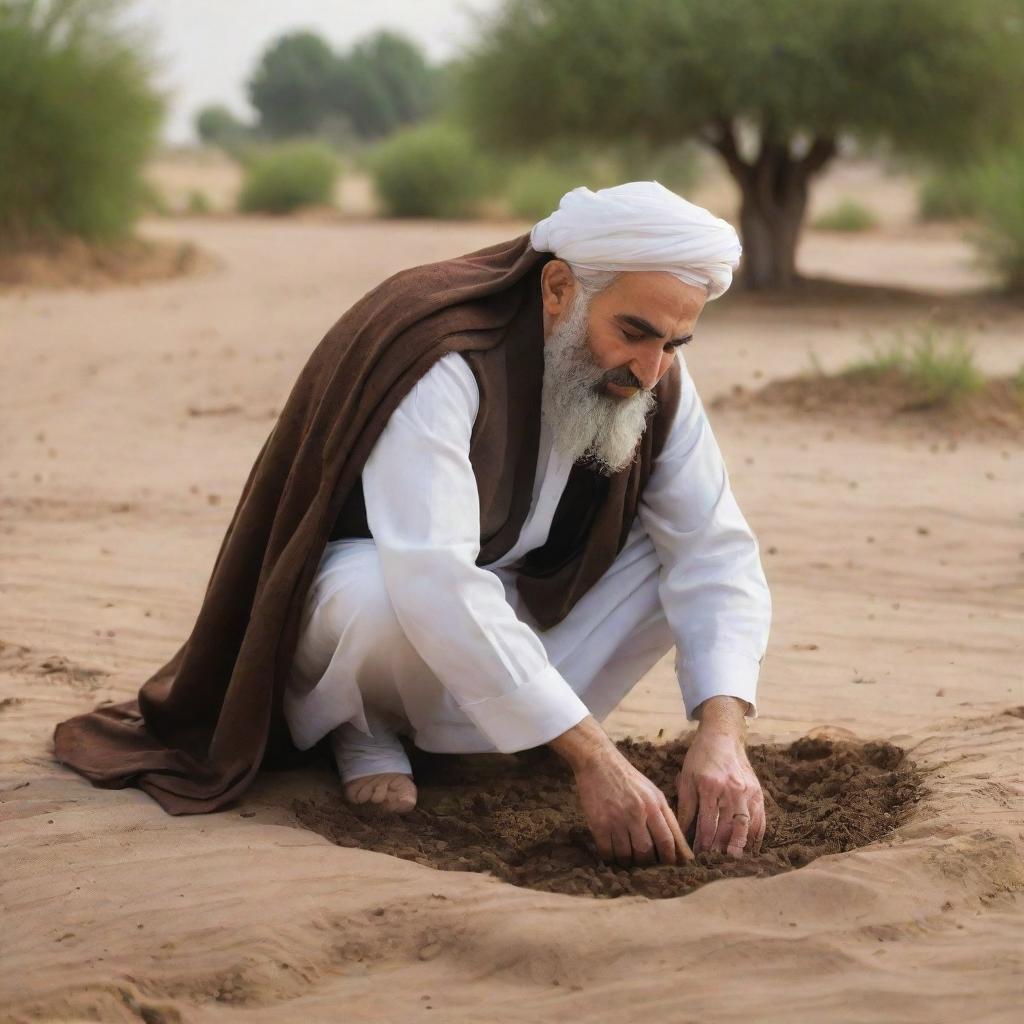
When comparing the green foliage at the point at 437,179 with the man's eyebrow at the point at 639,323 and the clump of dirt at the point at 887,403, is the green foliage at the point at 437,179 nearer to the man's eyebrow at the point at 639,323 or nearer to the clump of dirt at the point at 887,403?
the clump of dirt at the point at 887,403

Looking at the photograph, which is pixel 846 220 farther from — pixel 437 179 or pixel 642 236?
pixel 642 236

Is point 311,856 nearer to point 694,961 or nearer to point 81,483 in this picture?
point 694,961

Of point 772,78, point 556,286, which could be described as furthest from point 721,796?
point 772,78

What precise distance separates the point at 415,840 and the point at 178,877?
1.64ft

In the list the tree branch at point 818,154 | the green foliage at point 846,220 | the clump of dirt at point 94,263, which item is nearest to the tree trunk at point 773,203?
the tree branch at point 818,154

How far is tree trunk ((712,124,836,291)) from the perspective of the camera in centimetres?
1417

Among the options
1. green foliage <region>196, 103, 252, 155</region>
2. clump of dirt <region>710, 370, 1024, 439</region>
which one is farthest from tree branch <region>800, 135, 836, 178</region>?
green foliage <region>196, 103, 252, 155</region>

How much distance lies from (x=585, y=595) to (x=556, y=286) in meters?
0.71

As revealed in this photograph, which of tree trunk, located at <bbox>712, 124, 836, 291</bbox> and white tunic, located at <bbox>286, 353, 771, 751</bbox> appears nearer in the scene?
white tunic, located at <bbox>286, 353, 771, 751</bbox>

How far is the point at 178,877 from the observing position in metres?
2.93

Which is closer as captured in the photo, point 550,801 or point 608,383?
→ point 608,383

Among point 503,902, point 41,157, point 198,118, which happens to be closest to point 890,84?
point 41,157

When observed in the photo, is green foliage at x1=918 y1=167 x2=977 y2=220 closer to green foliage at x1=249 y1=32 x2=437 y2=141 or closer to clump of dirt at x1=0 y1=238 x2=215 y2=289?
clump of dirt at x1=0 y1=238 x2=215 y2=289

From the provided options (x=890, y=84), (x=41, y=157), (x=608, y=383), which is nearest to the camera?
(x=608, y=383)
